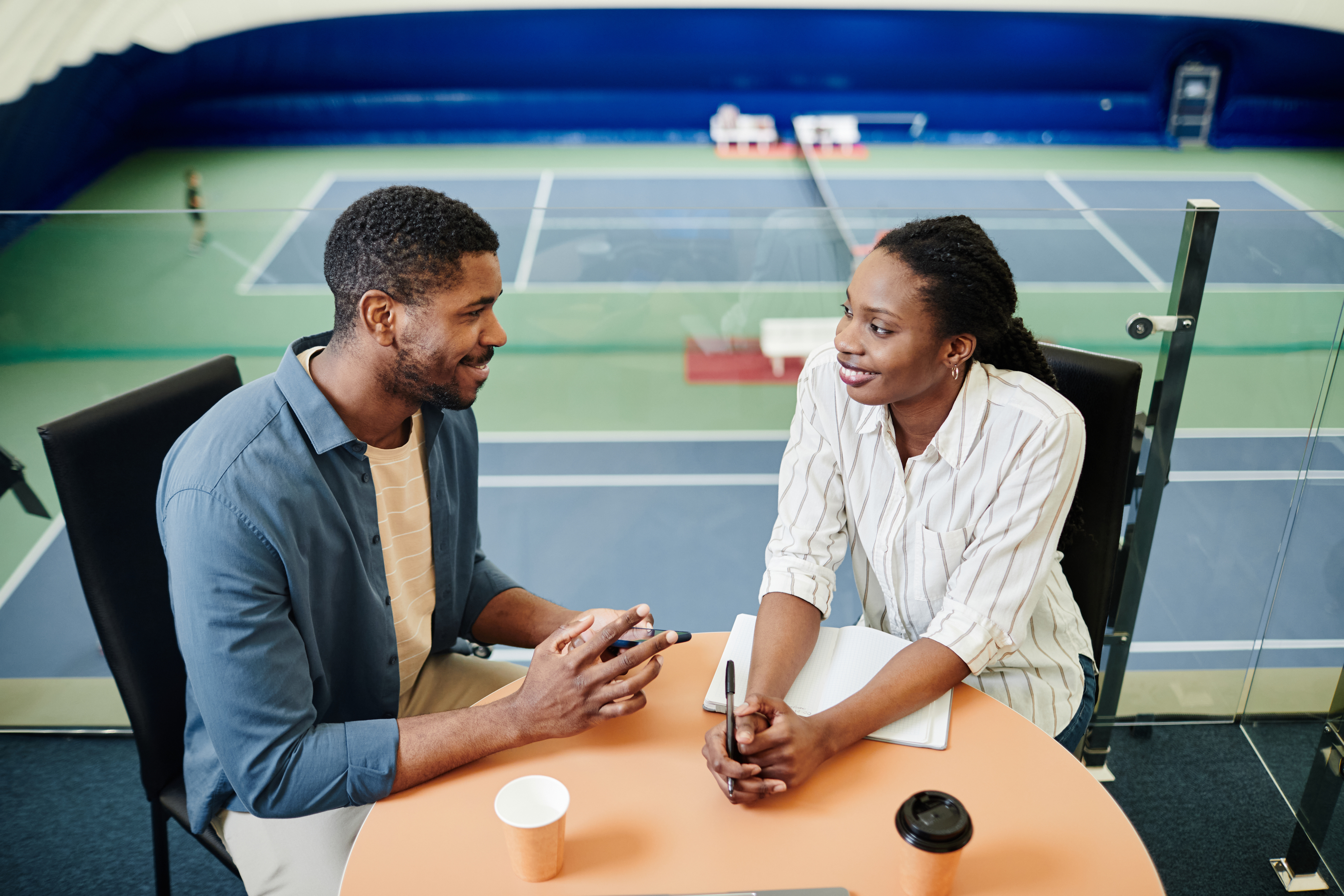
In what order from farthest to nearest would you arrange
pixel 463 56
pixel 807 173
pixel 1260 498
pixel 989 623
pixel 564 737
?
pixel 463 56 → pixel 807 173 → pixel 1260 498 → pixel 989 623 → pixel 564 737

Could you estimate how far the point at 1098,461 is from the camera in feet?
5.82

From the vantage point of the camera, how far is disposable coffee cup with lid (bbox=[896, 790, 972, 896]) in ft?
3.47

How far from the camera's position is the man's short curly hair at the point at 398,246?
1407 mm

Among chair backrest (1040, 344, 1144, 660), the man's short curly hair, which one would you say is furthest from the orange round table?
the man's short curly hair

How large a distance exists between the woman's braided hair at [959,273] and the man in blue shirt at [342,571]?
670mm

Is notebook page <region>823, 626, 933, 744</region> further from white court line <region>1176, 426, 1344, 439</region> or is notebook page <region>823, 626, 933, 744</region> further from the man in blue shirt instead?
white court line <region>1176, 426, 1344, 439</region>

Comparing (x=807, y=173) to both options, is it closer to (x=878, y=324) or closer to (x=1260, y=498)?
(x=1260, y=498)

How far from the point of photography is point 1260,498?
90.0 inches

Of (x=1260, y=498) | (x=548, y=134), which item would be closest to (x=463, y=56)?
(x=548, y=134)

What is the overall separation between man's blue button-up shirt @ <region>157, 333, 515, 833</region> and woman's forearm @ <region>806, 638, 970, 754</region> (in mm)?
610

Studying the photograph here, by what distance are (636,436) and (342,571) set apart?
1.38 metres

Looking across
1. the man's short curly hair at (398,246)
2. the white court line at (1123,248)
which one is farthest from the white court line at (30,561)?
the white court line at (1123,248)

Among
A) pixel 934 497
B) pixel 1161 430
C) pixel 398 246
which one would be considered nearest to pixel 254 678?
pixel 398 246

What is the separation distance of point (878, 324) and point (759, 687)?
613 millimetres
